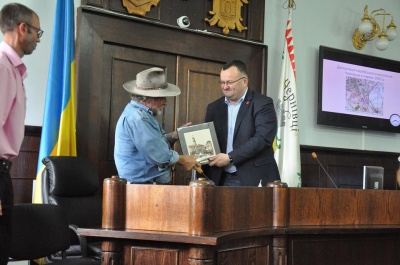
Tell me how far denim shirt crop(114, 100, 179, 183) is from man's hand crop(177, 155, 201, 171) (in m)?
0.32

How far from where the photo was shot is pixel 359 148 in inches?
275

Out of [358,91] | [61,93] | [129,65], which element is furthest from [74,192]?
[358,91]

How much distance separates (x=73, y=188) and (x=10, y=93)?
1.64 m

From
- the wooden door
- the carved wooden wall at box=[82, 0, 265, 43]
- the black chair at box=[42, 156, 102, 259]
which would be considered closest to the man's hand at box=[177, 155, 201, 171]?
the black chair at box=[42, 156, 102, 259]

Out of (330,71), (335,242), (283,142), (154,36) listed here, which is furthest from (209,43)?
(335,242)

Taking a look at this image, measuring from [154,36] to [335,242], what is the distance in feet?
8.81

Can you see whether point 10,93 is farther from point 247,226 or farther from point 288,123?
point 288,123

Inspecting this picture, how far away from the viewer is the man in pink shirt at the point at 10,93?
2.55 m

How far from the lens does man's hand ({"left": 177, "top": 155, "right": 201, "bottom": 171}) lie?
3.65m

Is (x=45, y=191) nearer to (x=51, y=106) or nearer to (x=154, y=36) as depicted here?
(x=51, y=106)

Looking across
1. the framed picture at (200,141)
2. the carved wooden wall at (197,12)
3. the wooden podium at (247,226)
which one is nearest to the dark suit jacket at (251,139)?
the framed picture at (200,141)

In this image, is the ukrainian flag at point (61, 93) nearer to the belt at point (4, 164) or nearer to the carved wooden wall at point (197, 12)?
the carved wooden wall at point (197, 12)

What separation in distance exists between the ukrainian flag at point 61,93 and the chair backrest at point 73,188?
1.17 ft

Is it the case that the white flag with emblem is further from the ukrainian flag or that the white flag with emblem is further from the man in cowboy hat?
the man in cowboy hat
